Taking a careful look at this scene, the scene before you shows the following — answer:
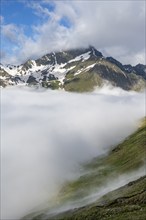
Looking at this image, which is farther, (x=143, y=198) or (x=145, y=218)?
(x=143, y=198)

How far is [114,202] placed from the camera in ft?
488

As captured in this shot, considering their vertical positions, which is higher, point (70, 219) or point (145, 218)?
point (70, 219)

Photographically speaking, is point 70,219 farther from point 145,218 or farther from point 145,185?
point 145,218

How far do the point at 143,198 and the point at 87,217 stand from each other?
20639 millimetres

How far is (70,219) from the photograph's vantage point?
153625mm

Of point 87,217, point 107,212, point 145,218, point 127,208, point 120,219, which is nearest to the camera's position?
point 145,218

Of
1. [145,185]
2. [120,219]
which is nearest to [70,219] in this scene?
[145,185]

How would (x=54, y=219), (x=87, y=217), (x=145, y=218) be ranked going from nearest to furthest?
(x=145, y=218) → (x=87, y=217) → (x=54, y=219)

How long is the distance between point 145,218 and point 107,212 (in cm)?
3746

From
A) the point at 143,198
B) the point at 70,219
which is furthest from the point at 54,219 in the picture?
the point at 143,198

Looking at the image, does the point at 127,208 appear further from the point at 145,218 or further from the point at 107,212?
the point at 145,218

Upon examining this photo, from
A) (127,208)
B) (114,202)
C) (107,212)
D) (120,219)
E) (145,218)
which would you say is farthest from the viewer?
(114,202)

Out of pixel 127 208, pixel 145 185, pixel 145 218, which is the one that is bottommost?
pixel 145 218

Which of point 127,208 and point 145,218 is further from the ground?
point 127,208
